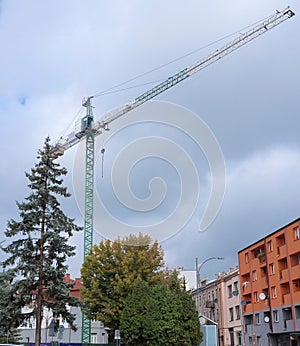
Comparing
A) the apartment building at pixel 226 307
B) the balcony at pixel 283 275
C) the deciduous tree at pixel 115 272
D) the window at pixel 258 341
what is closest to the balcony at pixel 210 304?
the apartment building at pixel 226 307

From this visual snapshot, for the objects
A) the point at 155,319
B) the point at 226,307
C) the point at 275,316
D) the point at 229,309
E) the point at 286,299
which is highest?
the point at 226,307

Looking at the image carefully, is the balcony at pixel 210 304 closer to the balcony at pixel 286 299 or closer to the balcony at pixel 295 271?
the balcony at pixel 286 299

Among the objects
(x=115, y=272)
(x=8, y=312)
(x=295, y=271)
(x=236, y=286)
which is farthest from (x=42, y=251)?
(x=236, y=286)

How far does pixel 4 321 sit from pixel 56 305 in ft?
9.44

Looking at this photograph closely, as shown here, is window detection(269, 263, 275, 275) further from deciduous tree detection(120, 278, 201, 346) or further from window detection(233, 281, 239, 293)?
deciduous tree detection(120, 278, 201, 346)

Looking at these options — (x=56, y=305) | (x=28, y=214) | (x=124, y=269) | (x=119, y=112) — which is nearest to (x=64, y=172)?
(x=28, y=214)

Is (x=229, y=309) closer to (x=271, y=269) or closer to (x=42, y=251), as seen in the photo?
(x=271, y=269)

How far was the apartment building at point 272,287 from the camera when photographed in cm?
4412

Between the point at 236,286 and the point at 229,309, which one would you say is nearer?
the point at 236,286

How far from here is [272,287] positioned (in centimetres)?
4856

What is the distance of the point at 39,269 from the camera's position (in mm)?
25953

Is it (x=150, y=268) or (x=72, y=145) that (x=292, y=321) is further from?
(x=72, y=145)

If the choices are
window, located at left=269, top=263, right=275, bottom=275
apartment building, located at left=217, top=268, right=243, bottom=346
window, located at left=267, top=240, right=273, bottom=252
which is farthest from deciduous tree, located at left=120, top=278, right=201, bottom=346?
apartment building, located at left=217, top=268, right=243, bottom=346

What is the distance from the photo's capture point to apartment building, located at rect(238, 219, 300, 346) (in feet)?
145
